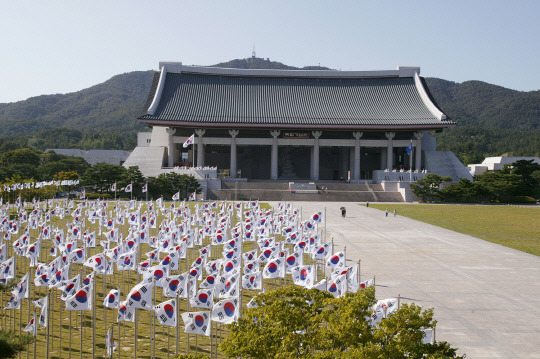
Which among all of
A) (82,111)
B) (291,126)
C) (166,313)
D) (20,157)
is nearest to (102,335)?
(166,313)

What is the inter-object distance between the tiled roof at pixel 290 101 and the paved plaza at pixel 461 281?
100 ft

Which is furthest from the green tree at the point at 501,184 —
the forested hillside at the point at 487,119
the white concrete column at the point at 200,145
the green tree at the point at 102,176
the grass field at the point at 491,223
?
the forested hillside at the point at 487,119

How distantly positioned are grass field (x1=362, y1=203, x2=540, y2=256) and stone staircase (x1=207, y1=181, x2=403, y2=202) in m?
8.73

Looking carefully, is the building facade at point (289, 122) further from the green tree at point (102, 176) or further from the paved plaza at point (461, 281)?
the paved plaza at point (461, 281)

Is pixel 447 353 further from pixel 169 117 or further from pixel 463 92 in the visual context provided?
pixel 463 92

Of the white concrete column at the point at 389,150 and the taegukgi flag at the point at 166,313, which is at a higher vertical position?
the white concrete column at the point at 389,150

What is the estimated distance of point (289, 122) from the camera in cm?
5656

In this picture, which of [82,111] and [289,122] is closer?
[289,122]

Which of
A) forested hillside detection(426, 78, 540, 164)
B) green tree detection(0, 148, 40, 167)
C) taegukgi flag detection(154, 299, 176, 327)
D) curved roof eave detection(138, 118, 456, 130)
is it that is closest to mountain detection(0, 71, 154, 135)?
green tree detection(0, 148, 40, 167)

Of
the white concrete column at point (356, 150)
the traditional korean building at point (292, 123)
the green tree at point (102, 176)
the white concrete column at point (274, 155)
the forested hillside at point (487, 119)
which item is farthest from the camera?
the forested hillside at point (487, 119)

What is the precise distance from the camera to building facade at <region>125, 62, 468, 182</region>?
56.1m

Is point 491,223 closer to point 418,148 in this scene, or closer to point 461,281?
point 461,281

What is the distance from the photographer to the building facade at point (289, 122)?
56.1 meters

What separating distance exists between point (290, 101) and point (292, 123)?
19.3ft
